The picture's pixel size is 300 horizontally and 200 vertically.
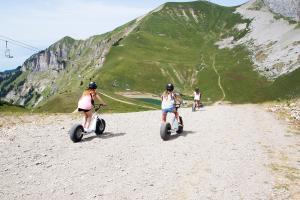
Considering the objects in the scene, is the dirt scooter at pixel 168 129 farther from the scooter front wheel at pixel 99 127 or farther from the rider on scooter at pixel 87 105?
the rider on scooter at pixel 87 105

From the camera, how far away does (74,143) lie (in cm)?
2327

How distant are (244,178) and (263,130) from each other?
12906 millimetres

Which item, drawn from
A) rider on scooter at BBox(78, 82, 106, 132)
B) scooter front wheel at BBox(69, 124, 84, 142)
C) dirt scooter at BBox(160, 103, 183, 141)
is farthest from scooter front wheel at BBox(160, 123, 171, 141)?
scooter front wheel at BBox(69, 124, 84, 142)

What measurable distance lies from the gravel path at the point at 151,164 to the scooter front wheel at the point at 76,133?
1.80 feet

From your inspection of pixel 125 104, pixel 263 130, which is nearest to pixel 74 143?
pixel 263 130

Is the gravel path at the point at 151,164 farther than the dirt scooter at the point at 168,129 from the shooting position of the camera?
No

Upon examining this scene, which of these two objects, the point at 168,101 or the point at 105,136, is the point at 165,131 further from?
the point at 105,136

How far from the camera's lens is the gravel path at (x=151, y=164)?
1404cm

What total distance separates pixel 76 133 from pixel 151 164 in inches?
276

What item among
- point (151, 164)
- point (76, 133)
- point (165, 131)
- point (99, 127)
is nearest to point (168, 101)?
point (165, 131)

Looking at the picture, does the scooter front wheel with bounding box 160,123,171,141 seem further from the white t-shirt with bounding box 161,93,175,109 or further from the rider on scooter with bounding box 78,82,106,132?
the rider on scooter with bounding box 78,82,106,132

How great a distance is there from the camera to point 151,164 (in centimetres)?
1812

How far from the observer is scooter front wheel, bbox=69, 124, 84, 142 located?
76.7ft

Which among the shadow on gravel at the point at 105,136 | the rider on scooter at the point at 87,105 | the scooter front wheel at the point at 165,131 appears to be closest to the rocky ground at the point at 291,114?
the scooter front wheel at the point at 165,131
